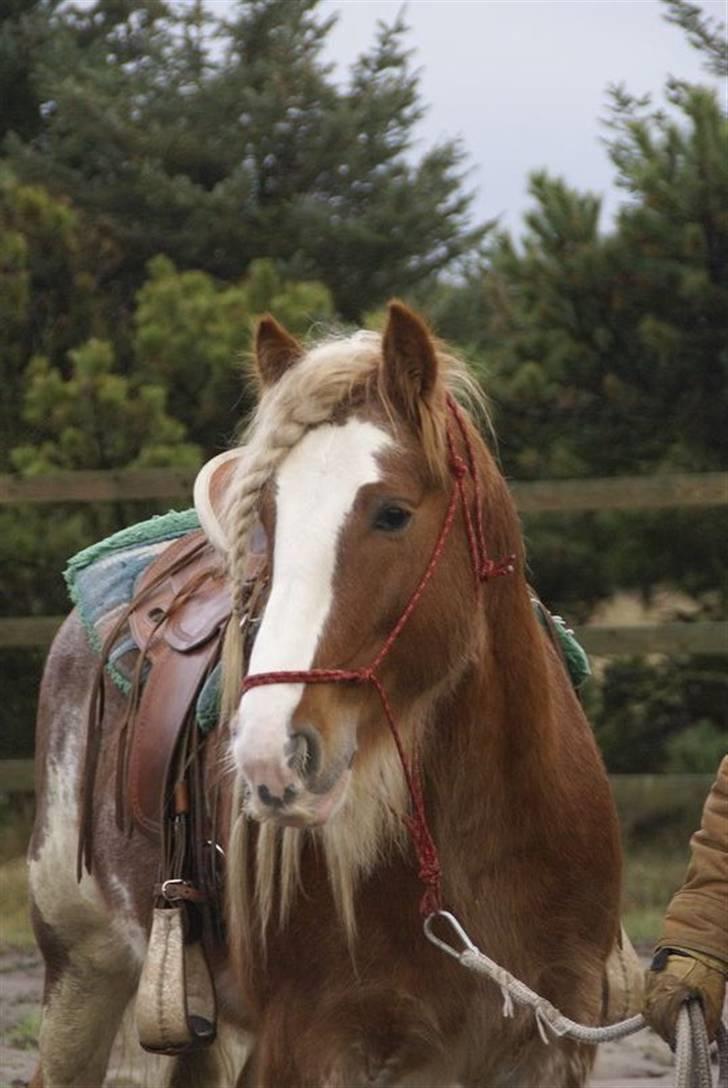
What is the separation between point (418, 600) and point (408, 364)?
0.40 m

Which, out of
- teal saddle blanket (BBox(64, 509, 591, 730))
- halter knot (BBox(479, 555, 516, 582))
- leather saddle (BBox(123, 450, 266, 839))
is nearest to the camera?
halter knot (BBox(479, 555, 516, 582))

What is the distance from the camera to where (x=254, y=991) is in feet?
10.7

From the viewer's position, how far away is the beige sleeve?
2959 millimetres

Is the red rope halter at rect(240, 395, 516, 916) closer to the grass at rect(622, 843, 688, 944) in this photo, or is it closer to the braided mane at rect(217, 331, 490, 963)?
the braided mane at rect(217, 331, 490, 963)

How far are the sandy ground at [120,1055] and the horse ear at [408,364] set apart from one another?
81.4 inches

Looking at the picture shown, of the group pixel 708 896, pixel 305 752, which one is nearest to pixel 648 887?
pixel 708 896

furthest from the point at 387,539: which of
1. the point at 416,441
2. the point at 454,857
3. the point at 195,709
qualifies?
the point at 195,709

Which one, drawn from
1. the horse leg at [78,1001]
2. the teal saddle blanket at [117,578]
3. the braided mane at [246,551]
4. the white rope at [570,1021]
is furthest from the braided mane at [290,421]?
the horse leg at [78,1001]

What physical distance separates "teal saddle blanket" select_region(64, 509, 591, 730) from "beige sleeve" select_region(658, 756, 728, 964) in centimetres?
85

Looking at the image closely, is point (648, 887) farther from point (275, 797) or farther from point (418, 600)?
point (275, 797)

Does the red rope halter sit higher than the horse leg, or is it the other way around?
the red rope halter

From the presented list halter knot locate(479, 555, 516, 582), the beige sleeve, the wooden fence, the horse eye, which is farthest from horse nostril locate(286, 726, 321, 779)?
the wooden fence

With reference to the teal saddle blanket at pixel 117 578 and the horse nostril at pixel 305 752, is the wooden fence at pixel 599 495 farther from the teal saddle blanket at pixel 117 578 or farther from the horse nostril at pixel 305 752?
the horse nostril at pixel 305 752

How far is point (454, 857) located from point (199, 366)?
5474 mm
